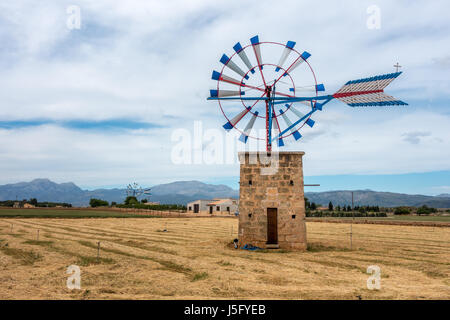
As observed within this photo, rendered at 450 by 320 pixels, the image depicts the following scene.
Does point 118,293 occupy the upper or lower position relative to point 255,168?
lower

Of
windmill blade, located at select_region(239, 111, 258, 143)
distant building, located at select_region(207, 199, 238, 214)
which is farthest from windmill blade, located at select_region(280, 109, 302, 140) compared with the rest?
distant building, located at select_region(207, 199, 238, 214)

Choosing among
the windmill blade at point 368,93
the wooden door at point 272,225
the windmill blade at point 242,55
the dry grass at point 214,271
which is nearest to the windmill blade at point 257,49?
the windmill blade at point 242,55

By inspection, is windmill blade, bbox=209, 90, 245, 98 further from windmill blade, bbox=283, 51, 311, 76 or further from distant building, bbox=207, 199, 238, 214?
distant building, bbox=207, 199, 238, 214

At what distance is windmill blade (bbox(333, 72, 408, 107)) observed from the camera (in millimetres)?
16234

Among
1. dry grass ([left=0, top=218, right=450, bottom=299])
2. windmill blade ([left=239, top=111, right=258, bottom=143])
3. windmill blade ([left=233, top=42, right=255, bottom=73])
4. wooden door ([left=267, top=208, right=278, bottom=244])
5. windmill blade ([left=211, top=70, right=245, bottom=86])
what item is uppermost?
windmill blade ([left=233, top=42, right=255, bottom=73])

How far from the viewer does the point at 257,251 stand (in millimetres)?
18125

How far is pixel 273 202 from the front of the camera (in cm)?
1881

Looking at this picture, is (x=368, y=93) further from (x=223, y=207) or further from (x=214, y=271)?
(x=223, y=207)

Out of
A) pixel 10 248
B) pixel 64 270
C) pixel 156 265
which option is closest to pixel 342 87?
pixel 156 265

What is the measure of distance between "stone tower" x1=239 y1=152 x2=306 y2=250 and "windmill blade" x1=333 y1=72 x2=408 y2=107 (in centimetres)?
405

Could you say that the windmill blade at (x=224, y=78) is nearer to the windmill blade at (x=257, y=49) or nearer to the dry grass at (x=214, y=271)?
the windmill blade at (x=257, y=49)
